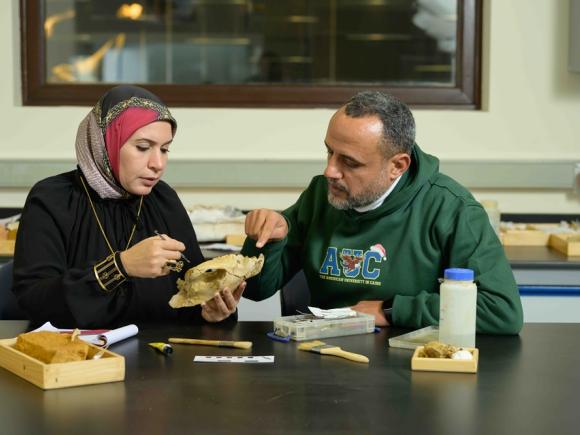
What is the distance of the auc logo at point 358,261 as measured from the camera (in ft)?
7.98

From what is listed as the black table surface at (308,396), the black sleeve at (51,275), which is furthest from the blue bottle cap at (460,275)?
the black sleeve at (51,275)

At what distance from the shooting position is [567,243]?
3.56 m

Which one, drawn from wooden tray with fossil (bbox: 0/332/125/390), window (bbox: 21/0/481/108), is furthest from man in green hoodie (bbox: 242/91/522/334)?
window (bbox: 21/0/481/108)

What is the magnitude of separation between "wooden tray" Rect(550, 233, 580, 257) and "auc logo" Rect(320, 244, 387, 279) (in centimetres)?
133

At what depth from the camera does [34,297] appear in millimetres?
2264

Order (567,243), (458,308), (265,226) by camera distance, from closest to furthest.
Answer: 1. (458,308)
2. (265,226)
3. (567,243)

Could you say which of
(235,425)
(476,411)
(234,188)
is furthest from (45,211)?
(234,188)

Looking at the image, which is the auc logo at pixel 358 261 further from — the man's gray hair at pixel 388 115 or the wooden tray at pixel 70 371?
the wooden tray at pixel 70 371

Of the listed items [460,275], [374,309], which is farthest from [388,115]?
[460,275]

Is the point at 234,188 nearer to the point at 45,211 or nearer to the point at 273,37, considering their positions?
the point at 273,37

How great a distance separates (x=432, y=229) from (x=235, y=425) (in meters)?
1.04

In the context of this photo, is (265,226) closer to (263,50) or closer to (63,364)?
(63,364)

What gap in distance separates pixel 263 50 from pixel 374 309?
7.05ft

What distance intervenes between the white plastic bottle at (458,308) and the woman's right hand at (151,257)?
58cm
